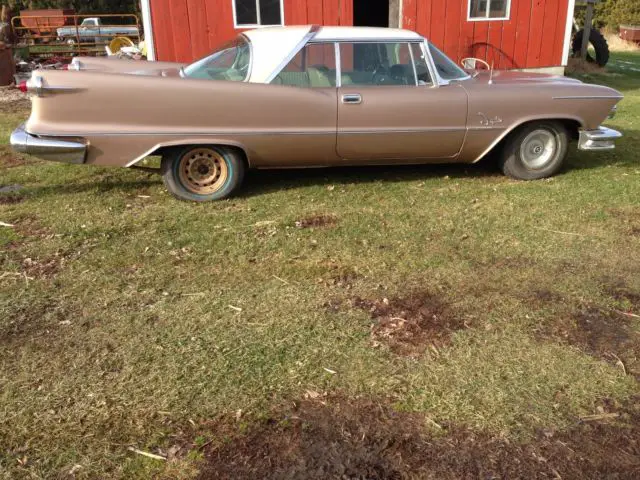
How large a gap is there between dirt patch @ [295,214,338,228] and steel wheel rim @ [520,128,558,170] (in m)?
2.26

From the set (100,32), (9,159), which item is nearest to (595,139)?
(9,159)

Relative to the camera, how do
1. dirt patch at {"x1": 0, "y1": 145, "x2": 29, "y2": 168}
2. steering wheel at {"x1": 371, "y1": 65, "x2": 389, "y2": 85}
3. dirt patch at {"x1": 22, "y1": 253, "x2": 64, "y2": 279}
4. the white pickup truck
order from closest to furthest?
1. dirt patch at {"x1": 22, "y1": 253, "x2": 64, "y2": 279}
2. steering wheel at {"x1": 371, "y1": 65, "x2": 389, "y2": 85}
3. dirt patch at {"x1": 0, "y1": 145, "x2": 29, "y2": 168}
4. the white pickup truck

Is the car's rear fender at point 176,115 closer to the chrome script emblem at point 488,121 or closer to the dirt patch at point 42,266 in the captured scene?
the dirt patch at point 42,266

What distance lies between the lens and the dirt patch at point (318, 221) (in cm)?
480

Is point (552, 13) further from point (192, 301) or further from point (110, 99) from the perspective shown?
point (192, 301)

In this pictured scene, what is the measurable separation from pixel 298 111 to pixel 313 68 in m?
0.44

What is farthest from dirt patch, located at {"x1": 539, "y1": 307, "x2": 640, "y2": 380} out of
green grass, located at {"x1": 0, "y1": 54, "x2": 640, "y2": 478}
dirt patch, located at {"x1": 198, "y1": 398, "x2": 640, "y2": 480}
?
Answer: dirt patch, located at {"x1": 198, "y1": 398, "x2": 640, "y2": 480}

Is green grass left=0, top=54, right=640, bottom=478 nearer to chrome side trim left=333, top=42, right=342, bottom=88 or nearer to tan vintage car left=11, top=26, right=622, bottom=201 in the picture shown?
tan vintage car left=11, top=26, right=622, bottom=201

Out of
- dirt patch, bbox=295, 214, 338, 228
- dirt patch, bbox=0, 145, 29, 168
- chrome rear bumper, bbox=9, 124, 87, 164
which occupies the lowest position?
dirt patch, bbox=295, 214, 338, 228

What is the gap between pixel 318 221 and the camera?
4.89 metres

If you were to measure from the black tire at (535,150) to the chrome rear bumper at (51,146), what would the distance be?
400 centimetres

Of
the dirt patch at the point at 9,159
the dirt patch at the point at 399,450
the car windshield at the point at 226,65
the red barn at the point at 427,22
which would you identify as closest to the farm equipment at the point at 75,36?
the red barn at the point at 427,22

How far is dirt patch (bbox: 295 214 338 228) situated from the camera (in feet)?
15.8

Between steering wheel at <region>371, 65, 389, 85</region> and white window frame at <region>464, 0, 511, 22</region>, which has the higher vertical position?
white window frame at <region>464, 0, 511, 22</region>
